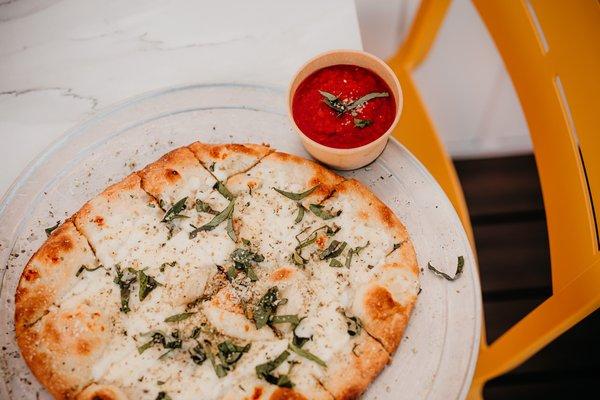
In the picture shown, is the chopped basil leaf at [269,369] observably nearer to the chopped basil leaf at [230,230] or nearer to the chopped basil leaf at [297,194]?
the chopped basil leaf at [230,230]

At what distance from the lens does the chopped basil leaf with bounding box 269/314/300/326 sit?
6.38 feet

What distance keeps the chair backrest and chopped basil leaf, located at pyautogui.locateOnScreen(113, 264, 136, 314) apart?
174 cm

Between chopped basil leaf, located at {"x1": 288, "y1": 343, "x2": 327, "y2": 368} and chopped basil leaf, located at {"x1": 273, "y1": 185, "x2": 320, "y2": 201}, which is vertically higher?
chopped basil leaf, located at {"x1": 273, "y1": 185, "x2": 320, "y2": 201}

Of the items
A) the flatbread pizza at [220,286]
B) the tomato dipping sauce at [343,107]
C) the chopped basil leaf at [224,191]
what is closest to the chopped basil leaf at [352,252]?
the flatbread pizza at [220,286]

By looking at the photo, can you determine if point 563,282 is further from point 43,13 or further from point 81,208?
point 43,13

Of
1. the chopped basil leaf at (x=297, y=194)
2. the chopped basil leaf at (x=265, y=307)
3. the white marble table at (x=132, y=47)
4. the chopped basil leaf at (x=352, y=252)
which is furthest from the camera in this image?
the white marble table at (x=132, y=47)

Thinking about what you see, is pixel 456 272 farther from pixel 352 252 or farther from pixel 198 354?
pixel 198 354

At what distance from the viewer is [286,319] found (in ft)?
6.39

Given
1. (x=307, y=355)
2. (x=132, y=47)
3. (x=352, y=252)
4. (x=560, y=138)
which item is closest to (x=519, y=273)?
(x=560, y=138)

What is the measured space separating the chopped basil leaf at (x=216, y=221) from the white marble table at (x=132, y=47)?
30.1 inches

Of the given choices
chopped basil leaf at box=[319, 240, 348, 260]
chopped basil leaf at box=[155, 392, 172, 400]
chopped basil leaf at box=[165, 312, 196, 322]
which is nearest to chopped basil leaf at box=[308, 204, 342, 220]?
chopped basil leaf at box=[319, 240, 348, 260]

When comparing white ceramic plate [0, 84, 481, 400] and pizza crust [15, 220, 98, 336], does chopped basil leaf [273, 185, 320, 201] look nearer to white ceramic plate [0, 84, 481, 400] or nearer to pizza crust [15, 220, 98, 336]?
white ceramic plate [0, 84, 481, 400]

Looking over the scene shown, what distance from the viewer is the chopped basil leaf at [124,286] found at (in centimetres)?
197

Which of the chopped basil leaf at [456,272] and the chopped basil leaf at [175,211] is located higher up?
the chopped basil leaf at [175,211]
